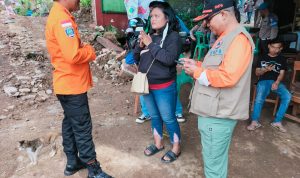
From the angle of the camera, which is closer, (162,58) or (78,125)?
(78,125)

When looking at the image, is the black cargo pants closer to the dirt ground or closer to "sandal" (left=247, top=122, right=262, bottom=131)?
the dirt ground

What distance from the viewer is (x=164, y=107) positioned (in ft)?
9.87

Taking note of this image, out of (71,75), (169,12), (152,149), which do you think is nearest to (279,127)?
(152,149)

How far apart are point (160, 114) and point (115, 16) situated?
5.31m

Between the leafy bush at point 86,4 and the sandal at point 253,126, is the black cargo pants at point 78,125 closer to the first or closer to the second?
the sandal at point 253,126

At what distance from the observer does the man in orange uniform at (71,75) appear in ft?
7.54

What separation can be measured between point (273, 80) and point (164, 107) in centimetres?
192

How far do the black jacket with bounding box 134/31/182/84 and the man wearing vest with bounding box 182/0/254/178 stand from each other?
602 millimetres

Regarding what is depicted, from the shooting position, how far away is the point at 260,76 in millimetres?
4055

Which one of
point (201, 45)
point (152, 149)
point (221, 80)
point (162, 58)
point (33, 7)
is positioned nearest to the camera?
point (221, 80)

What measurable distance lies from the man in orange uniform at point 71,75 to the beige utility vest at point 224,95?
1089 millimetres

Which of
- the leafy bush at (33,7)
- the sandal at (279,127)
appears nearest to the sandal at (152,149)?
the sandal at (279,127)

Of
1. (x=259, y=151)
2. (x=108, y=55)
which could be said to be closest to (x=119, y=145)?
→ (x=259, y=151)

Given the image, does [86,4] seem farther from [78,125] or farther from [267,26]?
[78,125]
